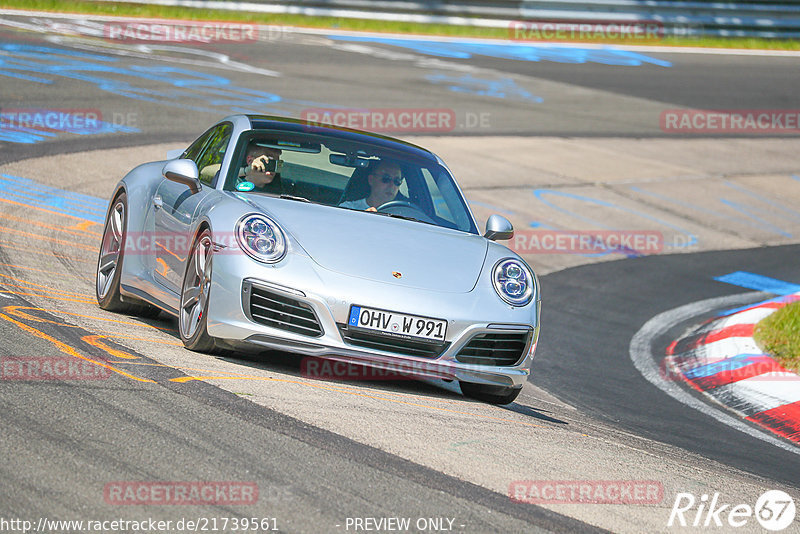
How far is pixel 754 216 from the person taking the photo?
49.6 feet

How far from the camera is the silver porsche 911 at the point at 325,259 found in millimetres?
5512

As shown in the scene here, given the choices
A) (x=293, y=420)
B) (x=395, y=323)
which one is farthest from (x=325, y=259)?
(x=293, y=420)

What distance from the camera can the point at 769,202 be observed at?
16.0m

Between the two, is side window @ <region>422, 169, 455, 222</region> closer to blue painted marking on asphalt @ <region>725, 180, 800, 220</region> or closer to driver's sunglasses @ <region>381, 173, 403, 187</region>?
driver's sunglasses @ <region>381, 173, 403, 187</region>

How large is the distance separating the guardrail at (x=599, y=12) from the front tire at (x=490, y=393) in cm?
1881

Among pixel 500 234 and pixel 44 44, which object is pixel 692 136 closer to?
pixel 44 44

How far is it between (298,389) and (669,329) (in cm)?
544

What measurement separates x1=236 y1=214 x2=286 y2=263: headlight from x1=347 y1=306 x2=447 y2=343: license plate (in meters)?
0.49

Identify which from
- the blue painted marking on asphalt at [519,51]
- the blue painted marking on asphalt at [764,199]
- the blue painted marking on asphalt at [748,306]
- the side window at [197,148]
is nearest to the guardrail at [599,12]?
the blue painted marking on asphalt at [519,51]

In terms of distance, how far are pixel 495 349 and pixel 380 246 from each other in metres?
0.81

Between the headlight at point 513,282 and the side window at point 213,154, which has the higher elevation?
the side window at point 213,154

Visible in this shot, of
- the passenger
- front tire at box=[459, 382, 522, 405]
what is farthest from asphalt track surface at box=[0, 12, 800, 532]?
the passenger

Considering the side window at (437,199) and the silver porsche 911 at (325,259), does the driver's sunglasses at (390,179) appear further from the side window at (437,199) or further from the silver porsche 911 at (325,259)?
the side window at (437,199)

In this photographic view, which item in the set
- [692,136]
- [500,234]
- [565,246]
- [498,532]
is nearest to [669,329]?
[565,246]
